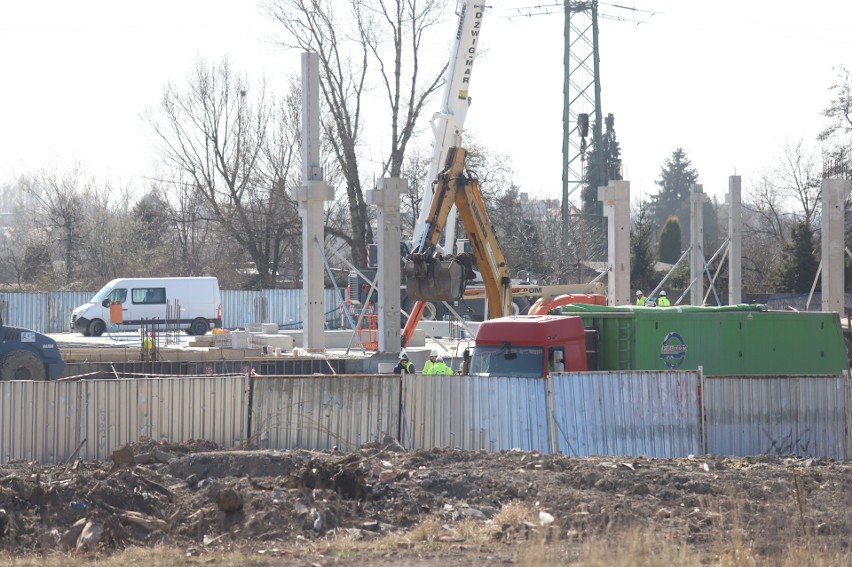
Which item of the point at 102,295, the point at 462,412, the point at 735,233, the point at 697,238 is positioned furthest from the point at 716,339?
the point at 102,295

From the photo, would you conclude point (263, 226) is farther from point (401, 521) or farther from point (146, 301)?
point (401, 521)

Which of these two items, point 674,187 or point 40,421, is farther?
point 674,187

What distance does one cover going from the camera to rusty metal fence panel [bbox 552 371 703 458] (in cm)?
1505

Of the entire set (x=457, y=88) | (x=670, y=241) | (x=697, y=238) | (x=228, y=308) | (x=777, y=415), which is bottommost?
(x=777, y=415)

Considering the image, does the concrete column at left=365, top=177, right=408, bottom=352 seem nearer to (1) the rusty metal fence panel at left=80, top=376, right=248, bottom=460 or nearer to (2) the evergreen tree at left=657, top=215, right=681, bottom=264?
(1) the rusty metal fence panel at left=80, top=376, right=248, bottom=460

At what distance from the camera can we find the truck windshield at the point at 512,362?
1705 centimetres

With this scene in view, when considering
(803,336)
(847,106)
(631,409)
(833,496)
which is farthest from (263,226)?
(833,496)

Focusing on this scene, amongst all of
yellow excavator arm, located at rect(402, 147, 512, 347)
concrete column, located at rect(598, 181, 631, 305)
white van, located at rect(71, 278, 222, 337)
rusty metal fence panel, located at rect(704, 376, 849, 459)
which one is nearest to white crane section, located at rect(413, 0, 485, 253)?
concrete column, located at rect(598, 181, 631, 305)

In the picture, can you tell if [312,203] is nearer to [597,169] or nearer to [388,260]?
[388,260]

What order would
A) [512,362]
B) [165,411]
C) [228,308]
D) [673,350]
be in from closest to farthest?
[165,411] → [512,362] → [673,350] → [228,308]

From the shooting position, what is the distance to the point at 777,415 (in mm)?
15391

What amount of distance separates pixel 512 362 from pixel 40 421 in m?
7.16

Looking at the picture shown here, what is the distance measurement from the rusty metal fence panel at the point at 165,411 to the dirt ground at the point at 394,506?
1886 millimetres

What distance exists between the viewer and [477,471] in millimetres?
12648
